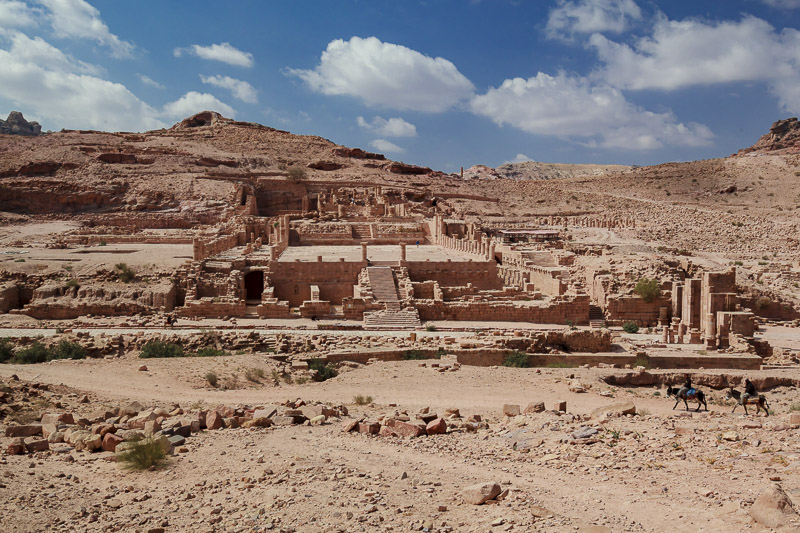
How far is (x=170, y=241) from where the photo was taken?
3841cm

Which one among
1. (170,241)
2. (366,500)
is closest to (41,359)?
Result: (366,500)

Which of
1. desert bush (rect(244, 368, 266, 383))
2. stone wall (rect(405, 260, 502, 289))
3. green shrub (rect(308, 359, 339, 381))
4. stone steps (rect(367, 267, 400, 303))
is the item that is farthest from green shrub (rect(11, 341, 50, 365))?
stone wall (rect(405, 260, 502, 289))

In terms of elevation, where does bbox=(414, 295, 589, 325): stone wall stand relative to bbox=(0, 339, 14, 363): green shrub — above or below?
above

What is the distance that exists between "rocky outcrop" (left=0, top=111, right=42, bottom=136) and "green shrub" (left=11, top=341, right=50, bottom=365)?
105 metres

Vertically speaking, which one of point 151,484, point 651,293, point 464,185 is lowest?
point 151,484

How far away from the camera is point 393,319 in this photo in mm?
20891

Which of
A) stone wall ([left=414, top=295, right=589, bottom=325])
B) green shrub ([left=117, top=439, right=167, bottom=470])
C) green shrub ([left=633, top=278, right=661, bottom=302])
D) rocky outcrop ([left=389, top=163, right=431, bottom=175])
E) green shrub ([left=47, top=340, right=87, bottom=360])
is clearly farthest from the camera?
rocky outcrop ([left=389, top=163, right=431, bottom=175])

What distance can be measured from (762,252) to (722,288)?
80.6 feet

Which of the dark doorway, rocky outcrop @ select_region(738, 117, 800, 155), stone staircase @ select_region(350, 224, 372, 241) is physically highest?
rocky outcrop @ select_region(738, 117, 800, 155)

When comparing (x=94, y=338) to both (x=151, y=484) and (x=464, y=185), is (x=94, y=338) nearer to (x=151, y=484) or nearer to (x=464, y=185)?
(x=151, y=484)

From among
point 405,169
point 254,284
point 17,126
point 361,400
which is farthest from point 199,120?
point 361,400

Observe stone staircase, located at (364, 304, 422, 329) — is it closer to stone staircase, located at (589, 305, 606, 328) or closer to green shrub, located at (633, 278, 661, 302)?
stone staircase, located at (589, 305, 606, 328)

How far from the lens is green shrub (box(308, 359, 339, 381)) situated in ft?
46.4

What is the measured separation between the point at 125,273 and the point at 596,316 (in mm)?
17960
